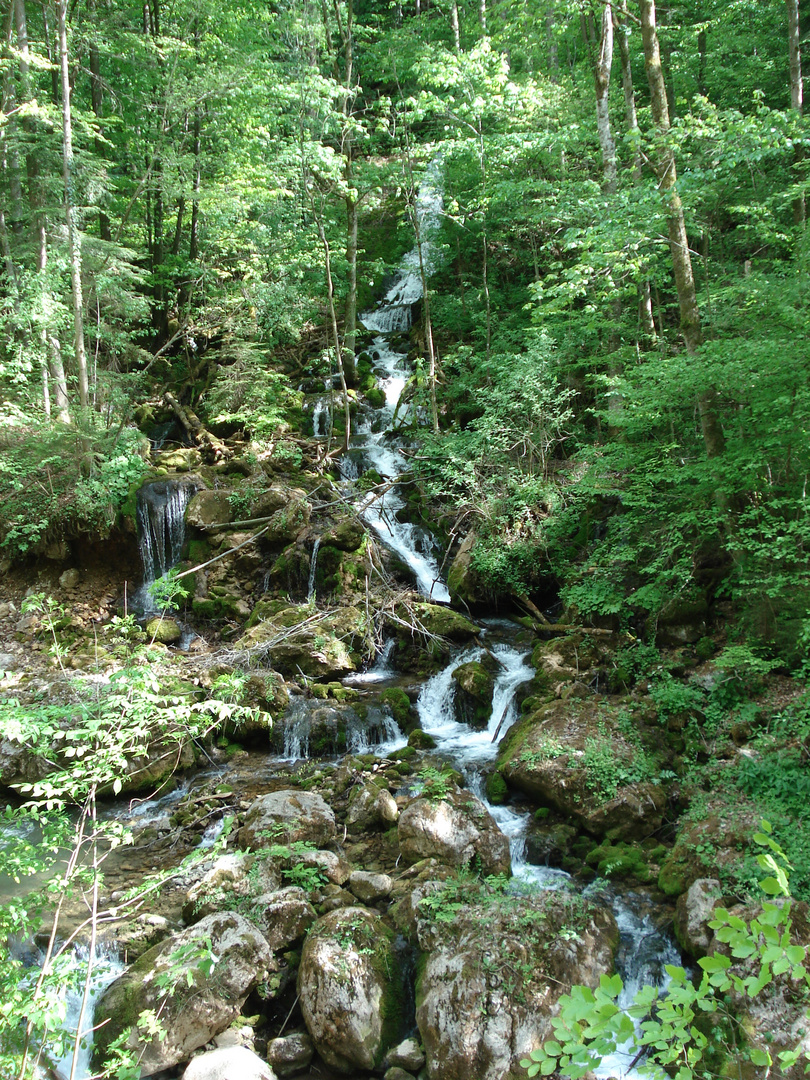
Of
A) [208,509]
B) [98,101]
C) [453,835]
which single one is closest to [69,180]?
[208,509]

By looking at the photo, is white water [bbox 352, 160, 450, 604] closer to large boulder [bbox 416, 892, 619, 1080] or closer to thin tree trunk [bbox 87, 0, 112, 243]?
large boulder [bbox 416, 892, 619, 1080]

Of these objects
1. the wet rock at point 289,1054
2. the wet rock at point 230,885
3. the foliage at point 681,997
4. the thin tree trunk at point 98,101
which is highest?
the thin tree trunk at point 98,101

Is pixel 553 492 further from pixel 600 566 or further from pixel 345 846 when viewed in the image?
pixel 345 846

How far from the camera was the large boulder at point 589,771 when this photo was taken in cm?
604

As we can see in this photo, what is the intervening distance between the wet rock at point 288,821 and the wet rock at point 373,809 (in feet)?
0.79

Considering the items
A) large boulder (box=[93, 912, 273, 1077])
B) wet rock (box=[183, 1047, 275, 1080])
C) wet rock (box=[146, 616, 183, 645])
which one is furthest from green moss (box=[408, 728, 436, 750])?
wet rock (box=[146, 616, 183, 645])

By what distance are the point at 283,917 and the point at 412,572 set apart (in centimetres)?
712

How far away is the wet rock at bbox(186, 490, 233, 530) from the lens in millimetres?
12500

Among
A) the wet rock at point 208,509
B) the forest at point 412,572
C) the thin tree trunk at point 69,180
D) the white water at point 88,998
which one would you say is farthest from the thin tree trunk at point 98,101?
the white water at point 88,998

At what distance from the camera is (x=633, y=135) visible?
21.5 ft

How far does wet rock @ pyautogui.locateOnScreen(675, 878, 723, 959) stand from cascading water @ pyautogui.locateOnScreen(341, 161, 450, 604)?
671 cm

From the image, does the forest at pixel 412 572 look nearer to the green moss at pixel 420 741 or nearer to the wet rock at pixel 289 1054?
the wet rock at pixel 289 1054

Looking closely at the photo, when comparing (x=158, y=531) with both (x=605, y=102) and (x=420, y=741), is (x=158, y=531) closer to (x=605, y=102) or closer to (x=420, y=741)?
(x=420, y=741)

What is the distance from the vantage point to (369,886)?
18.1ft
